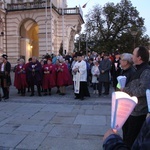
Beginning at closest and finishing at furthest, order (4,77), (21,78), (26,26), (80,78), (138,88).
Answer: (138,88), (80,78), (4,77), (21,78), (26,26)

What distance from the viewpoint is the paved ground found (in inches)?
209

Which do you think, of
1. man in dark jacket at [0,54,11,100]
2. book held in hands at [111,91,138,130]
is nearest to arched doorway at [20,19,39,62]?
man in dark jacket at [0,54,11,100]

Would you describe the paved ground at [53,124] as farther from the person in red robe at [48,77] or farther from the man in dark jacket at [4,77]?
the person in red robe at [48,77]

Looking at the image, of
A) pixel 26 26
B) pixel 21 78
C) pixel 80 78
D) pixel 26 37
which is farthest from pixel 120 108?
pixel 26 37

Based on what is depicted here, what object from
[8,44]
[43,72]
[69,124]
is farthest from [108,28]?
[69,124]

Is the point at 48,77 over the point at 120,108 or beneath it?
beneath

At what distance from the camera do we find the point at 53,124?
686cm

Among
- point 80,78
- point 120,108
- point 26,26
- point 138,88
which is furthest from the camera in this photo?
point 26,26

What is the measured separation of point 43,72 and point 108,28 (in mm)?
39469

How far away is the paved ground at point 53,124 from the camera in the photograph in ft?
17.4

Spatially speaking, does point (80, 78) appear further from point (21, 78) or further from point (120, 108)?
point (120, 108)

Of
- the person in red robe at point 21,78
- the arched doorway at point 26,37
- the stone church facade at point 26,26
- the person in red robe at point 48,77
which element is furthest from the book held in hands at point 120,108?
the arched doorway at point 26,37

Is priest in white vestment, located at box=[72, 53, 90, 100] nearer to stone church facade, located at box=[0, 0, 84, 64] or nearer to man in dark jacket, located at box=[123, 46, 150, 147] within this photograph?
man in dark jacket, located at box=[123, 46, 150, 147]

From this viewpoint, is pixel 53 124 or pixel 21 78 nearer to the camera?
pixel 53 124
